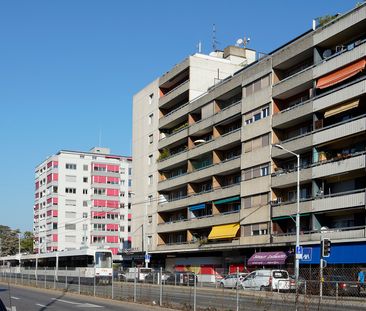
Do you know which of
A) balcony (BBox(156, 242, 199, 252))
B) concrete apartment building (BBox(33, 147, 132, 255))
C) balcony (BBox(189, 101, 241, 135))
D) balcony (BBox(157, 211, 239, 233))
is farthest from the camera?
concrete apartment building (BBox(33, 147, 132, 255))

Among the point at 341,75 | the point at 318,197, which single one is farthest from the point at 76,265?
the point at 341,75

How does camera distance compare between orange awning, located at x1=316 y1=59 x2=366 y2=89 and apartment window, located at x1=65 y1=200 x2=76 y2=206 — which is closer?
orange awning, located at x1=316 y1=59 x2=366 y2=89

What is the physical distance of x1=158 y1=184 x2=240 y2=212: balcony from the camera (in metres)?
57.3

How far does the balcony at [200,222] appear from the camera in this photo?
5691cm

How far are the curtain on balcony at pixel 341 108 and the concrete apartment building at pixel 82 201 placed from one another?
81.4 m

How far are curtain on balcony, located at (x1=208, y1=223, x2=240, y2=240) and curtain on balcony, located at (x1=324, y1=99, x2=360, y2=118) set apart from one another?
1525 cm

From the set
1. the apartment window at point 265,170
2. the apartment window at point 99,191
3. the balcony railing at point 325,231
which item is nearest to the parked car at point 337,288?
the balcony railing at point 325,231

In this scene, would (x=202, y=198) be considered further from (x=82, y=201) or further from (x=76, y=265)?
(x=82, y=201)

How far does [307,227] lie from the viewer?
47.3 meters

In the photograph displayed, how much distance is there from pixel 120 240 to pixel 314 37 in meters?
82.4

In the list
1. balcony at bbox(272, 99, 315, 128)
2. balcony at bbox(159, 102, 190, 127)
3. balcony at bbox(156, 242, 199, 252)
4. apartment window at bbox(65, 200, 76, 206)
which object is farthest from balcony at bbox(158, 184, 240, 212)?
apartment window at bbox(65, 200, 76, 206)

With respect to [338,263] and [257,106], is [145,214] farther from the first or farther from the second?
[338,263]

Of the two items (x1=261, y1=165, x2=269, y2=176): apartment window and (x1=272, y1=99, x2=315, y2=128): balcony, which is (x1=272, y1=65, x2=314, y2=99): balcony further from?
(x1=261, y1=165, x2=269, y2=176): apartment window

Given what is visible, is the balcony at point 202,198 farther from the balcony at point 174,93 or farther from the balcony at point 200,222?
the balcony at point 174,93
